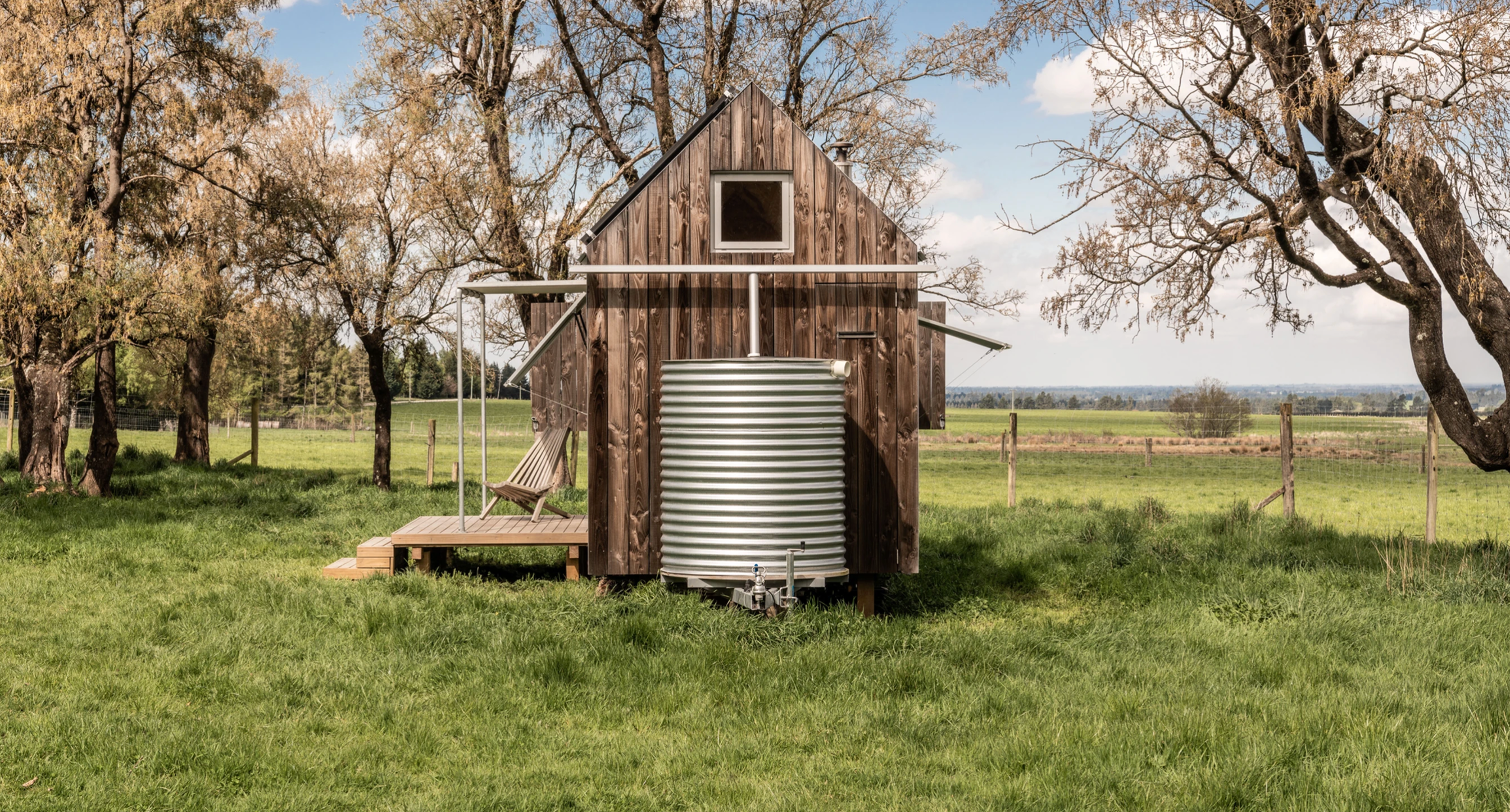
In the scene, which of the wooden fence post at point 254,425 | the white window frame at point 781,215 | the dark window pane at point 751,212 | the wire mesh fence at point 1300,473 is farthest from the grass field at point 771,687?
the wooden fence post at point 254,425

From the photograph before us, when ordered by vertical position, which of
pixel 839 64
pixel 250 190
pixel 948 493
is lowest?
pixel 948 493

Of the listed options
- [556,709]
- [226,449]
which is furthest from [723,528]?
[226,449]

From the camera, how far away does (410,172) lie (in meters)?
17.8

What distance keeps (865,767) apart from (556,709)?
1.81m

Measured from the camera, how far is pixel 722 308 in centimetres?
852

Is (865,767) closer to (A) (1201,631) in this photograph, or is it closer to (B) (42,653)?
(A) (1201,631)

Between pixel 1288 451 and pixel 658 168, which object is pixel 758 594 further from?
pixel 1288 451

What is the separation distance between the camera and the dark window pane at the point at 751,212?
28.0 ft

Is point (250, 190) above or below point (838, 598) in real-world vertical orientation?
above

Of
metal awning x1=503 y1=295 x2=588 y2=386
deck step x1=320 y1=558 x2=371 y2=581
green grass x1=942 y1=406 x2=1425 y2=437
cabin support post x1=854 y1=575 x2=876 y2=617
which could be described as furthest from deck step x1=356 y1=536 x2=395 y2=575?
green grass x1=942 y1=406 x2=1425 y2=437

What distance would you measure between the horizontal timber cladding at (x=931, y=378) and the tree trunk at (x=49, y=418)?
506 inches

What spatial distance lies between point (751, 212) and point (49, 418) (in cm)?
1264

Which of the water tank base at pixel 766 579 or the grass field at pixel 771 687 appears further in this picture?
the water tank base at pixel 766 579

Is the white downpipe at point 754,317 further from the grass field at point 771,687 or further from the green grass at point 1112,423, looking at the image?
the green grass at point 1112,423
